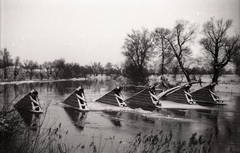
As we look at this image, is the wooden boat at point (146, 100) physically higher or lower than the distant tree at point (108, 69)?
lower

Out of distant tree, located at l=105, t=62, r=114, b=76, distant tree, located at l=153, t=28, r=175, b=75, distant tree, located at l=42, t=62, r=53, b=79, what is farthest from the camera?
distant tree, located at l=105, t=62, r=114, b=76

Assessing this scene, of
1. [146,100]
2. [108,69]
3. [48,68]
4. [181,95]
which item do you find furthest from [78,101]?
[108,69]

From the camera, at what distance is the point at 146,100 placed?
17.1 m

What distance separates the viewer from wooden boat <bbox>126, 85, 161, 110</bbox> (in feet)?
55.1

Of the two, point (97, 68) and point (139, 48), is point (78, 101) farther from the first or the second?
point (97, 68)

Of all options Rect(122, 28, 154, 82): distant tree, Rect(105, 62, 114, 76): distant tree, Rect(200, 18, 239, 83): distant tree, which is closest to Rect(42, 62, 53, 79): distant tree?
Rect(105, 62, 114, 76): distant tree

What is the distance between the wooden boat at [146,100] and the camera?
1678 cm

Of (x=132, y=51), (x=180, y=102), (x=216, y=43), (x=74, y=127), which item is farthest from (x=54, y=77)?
(x=74, y=127)

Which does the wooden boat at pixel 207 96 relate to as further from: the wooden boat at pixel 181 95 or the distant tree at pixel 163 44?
the distant tree at pixel 163 44

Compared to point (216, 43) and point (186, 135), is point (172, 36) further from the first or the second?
point (186, 135)

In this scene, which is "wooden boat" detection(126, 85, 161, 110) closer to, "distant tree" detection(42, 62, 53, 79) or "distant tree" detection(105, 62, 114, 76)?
"distant tree" detection(42, 62, 53, 79)

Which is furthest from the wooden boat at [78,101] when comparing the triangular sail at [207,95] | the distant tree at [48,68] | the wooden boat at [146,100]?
the distant tree at [48,68]

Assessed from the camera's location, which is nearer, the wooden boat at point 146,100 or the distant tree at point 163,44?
the wooden boat at point 146,100

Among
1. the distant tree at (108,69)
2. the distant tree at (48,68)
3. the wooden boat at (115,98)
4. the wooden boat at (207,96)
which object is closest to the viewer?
the wooden boat at (115,98)
